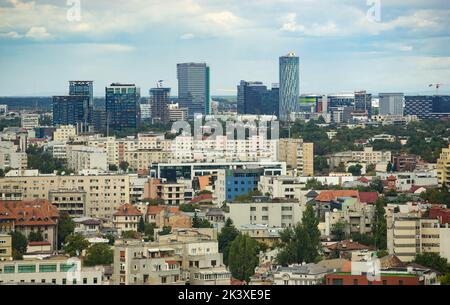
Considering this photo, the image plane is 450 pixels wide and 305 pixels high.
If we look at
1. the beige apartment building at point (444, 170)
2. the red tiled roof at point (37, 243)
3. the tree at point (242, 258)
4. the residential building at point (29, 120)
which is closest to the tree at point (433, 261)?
the tree at point (242, 258)

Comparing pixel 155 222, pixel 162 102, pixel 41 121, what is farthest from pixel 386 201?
pixel 162 102

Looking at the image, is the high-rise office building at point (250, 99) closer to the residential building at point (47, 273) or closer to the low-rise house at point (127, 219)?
the low-rise house at point (127, 219)

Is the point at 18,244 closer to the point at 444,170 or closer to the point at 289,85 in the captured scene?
the point at 444,170

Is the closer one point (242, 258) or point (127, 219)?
point (242, 258)

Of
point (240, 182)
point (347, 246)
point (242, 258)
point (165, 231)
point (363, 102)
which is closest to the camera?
point (242, 258)

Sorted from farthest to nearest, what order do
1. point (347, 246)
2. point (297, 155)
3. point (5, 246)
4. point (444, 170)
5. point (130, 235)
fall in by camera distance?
point (297, 155) → point (444, 170) → point (130, 235) → point (347, 246) → point (5, 246)

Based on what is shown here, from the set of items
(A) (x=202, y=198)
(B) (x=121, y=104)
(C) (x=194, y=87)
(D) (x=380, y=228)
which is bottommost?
(A) (x=202, y=198)

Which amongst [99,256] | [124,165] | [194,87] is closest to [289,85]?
[194,87]
